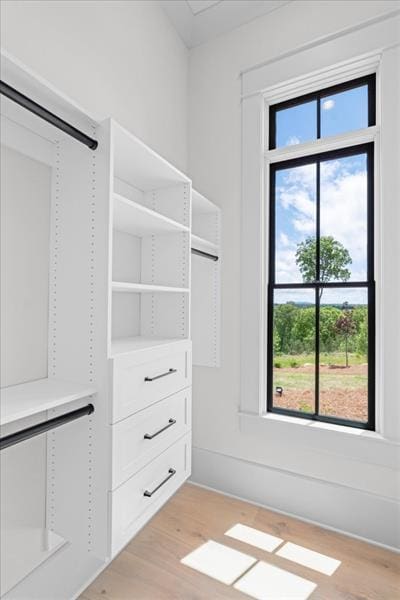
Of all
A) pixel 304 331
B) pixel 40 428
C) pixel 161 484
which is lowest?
pixel 161 484

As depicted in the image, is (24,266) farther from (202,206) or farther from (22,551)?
(202,206)

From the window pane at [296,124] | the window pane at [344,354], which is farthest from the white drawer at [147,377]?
the window pane at [296,124]

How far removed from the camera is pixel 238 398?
2209mm

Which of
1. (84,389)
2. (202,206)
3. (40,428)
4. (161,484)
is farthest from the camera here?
(202,206)

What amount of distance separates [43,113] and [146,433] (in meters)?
1.19

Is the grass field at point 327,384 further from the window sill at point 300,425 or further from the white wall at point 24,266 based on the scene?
the white wall at point 24,266

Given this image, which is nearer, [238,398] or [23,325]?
[23,325]

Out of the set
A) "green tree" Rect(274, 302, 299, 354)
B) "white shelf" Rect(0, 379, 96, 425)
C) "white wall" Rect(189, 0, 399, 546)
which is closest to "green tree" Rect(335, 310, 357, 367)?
"green tree" Rect(274, 302, 299, 354)

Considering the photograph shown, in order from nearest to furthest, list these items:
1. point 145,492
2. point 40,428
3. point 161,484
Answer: point 40,428 < point 145,492 < point 161,484

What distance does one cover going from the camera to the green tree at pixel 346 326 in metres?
1.99

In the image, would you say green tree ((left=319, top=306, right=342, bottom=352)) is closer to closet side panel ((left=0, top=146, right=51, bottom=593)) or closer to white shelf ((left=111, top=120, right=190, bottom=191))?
white shelf ((left=111, top=120, right=190, bottom=191))

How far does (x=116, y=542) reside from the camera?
3.80ft

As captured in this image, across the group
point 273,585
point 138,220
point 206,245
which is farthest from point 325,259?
point 273,585

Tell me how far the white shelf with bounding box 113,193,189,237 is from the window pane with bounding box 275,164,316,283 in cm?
83
